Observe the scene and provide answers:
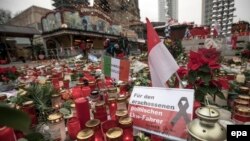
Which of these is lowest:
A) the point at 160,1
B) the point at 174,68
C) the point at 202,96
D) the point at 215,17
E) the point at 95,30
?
the point at 202,96

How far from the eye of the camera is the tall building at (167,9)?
6963 centimetres

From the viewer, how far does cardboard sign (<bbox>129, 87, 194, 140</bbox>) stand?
3.33 feet

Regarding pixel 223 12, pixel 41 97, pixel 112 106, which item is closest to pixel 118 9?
pixel 223 12

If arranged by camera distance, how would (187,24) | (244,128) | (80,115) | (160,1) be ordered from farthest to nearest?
(160,1) → (187,24) → (80,115) → (244,128)

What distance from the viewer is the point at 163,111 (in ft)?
3.61

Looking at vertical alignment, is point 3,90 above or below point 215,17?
below

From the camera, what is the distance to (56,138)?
1.21m

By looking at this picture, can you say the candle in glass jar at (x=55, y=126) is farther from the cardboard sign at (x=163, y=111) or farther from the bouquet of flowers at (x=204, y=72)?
the bouquet of flowers at (x=204, y=72)

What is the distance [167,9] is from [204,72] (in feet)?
249

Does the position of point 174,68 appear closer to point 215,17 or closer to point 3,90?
point 3,90

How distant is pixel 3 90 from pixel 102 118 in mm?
2669

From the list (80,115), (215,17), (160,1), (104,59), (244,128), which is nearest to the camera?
(244,128)

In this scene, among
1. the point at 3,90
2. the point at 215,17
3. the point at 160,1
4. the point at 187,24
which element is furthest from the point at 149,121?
the point at 160,1

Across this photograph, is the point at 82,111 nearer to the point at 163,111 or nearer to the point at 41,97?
the point at 163,111
